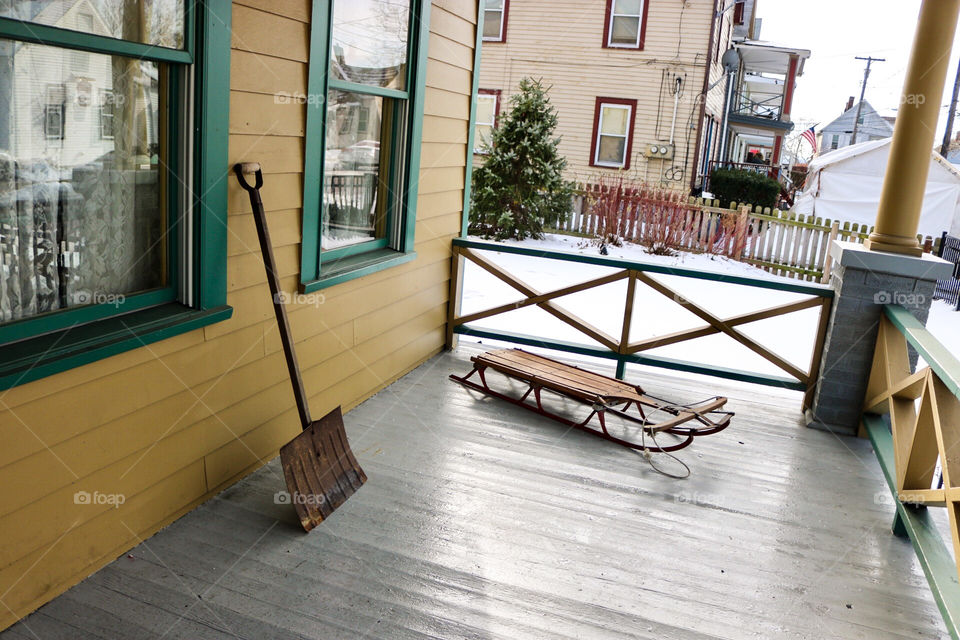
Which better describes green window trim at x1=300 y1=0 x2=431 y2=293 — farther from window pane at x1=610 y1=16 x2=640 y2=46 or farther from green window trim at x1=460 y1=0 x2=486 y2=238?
window pane at x1=610 y1=16 x2=640 y2=46

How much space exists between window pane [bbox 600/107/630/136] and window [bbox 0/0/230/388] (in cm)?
1411

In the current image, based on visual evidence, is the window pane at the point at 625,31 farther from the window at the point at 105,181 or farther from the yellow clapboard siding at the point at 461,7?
the window at the point at 105,181

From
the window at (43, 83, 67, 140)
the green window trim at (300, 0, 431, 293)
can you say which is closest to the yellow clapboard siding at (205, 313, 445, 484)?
the green window trim at (300, 0, 431, 293)

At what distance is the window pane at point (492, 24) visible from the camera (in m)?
16.5

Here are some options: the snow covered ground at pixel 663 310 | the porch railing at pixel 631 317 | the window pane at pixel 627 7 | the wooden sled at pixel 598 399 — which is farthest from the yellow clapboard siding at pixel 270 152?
the window pane at pixel 627 7

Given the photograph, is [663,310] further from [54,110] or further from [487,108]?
[487,108]

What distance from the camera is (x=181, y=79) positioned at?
286 centimetres

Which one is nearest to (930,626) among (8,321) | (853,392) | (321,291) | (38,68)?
(853,392)

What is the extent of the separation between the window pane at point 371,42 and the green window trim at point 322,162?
0.06 meters

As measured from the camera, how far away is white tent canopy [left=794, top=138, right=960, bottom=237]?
634 inches

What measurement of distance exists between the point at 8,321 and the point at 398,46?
9.35 ft

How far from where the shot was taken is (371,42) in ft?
13.9

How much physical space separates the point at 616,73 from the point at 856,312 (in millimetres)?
12302

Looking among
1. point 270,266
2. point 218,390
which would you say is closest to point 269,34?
point 270,266
